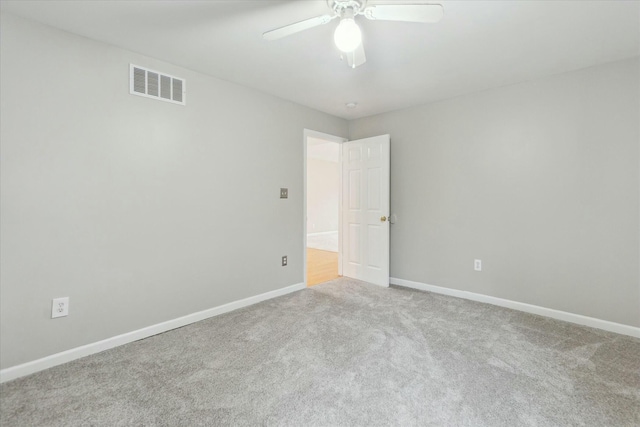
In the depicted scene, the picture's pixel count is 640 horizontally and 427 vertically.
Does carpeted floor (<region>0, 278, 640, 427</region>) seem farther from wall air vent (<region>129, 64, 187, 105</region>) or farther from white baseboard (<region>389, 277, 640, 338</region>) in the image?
wall air vent (<region>129, 64, 187, 105</region>)

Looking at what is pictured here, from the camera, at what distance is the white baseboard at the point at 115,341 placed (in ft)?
6.44

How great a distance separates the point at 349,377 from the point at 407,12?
2099 mm

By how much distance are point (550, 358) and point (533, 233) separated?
50.3 inches

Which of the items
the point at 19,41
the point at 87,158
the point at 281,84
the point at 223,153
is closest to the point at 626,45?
the point at 281,84

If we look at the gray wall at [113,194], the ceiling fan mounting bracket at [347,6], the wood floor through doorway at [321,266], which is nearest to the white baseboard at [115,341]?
the gray wall at [113,194]

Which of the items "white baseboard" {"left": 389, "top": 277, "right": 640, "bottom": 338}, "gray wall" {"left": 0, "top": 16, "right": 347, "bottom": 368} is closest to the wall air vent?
"gray wall" {"left": 0, "top": 16, "right": 347, "bottom": 368}

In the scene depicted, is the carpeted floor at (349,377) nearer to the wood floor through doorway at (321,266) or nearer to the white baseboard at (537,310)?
the white baseboard at (537,310)

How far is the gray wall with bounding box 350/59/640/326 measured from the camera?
258 centimetres

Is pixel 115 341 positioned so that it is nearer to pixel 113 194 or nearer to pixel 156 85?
pixel 113 194

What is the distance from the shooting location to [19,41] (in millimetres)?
1969

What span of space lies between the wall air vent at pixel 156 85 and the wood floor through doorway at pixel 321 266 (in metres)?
2.66

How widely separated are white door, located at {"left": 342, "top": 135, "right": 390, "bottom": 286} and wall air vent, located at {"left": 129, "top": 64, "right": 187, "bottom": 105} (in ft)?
7.62

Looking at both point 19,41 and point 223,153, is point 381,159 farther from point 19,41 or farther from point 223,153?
point 19,41

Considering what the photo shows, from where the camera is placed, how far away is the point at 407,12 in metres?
1.53
